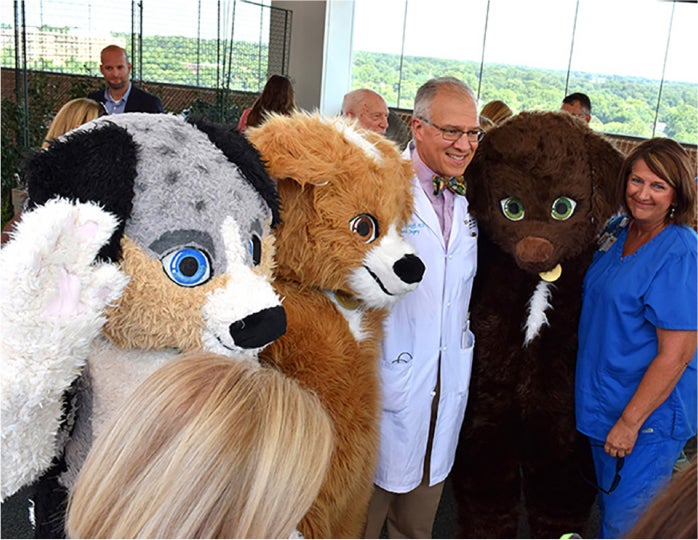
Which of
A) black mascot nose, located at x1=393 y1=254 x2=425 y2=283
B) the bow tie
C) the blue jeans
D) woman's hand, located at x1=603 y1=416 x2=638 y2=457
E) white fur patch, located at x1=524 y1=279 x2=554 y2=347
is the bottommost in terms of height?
the blue jeans

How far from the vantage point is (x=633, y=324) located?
76.7 inches

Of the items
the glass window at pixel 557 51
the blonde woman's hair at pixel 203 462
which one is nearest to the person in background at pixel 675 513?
the blonde woman's hair at pixel 203 462

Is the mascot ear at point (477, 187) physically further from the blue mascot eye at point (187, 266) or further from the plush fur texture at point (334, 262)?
the blue mascot eye at point (187, 266)

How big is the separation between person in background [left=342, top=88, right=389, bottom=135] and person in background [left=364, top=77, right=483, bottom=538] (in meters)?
1.84

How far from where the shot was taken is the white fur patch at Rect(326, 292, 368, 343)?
1676mm

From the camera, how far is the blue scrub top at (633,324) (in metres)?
1.89

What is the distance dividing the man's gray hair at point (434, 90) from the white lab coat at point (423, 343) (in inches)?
9.7

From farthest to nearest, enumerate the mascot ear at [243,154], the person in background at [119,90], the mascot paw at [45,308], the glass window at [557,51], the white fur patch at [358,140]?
the glass window at [557,51], the person in background at [119,90], the white fur patch at [358,140], the mascot ear at [243,154], the mascot paw at [45,308]

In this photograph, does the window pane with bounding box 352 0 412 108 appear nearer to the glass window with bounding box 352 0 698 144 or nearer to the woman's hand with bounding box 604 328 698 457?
the glass window with bounding box 352 0 698 144

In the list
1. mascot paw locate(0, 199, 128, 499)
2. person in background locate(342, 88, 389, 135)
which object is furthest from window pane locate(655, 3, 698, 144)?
mascot paw locate(0, 199, 128, 499)

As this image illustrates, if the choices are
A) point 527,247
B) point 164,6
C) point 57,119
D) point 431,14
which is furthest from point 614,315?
point 431,14

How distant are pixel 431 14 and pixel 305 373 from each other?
769 centimetres

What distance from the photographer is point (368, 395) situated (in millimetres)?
1698

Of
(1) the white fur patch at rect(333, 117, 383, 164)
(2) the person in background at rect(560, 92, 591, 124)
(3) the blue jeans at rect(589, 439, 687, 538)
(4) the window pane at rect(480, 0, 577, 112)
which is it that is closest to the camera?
(1) the white fur patch at rect(333, 117, 383, 164)
